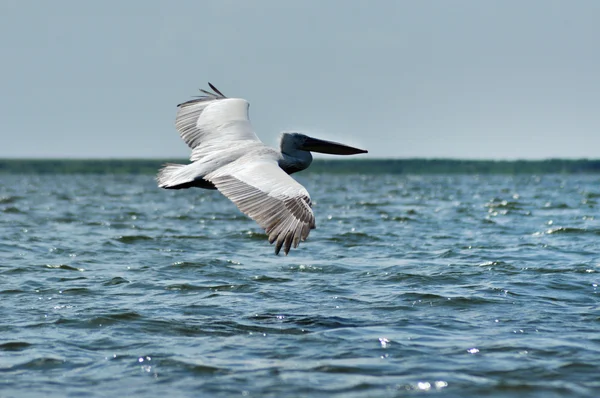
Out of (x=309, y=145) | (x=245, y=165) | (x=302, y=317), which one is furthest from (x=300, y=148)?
(x=302, y=317)

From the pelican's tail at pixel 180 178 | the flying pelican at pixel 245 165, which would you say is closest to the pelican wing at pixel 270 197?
the flying pelican at pixel 245 165

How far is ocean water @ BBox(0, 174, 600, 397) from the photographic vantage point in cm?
663

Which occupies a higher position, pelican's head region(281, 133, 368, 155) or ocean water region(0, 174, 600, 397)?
pelican's head region(281, 133, 368, 155)

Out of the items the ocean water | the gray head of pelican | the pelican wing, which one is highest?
the gray head of pelican

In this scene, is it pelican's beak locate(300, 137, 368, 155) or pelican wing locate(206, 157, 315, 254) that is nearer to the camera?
pelican wing locate(206, 157, 315, 254)

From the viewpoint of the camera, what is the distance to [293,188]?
8469 mm

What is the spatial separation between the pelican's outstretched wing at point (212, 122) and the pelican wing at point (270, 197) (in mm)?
1361

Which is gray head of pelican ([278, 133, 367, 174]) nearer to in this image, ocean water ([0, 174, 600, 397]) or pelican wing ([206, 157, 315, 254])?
pelican wing ([206, 157, 315, 254])

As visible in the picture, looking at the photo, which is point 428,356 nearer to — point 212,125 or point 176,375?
point 176,375

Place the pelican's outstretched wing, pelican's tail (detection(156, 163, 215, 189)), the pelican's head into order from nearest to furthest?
pelican's tail (detection(156, 163, 215, 189)) < the pelican's head < the pelican's outstretched wing

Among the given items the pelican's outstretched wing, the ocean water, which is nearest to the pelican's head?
the pelican's outstretched wing

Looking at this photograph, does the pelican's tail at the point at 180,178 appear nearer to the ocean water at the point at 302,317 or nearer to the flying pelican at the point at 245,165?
the flying pelican at the point at 245,165

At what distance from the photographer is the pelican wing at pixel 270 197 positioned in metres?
7.92

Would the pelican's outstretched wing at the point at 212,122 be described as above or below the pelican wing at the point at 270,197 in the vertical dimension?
above
